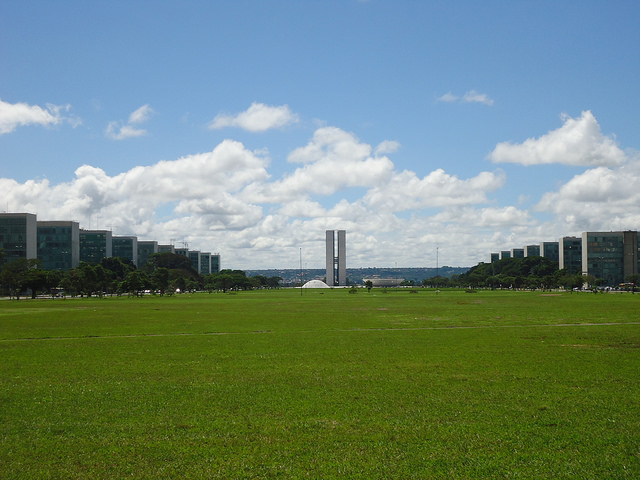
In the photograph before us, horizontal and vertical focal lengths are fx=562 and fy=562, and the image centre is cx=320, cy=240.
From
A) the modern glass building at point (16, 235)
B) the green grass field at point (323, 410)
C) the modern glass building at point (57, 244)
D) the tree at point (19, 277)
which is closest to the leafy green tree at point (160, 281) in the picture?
the tree at point (19, 277)

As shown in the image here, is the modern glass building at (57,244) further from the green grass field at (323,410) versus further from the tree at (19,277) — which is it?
the green grass field at (323,410)

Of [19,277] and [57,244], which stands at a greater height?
[57,244]

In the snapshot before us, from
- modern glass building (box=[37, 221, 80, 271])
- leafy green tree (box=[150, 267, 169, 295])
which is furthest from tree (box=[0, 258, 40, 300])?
modern glass building (box=[37, 221, 80, 271])

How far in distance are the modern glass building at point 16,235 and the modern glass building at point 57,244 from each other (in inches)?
653

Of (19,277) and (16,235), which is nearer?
(19,277)

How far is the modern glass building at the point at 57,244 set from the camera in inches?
7057

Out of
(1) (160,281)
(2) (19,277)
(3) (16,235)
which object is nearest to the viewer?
(2) (19,277)

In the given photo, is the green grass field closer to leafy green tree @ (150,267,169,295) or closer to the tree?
the tree

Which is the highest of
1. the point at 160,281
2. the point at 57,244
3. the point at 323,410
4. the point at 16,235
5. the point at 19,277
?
the point at 16,235

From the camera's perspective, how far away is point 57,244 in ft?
592

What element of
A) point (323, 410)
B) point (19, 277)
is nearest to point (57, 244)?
point (19, 277)

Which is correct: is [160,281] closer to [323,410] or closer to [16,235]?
[16,235]

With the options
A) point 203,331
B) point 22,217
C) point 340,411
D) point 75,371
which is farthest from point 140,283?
point 340,411

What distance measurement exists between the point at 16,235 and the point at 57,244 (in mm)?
18858
